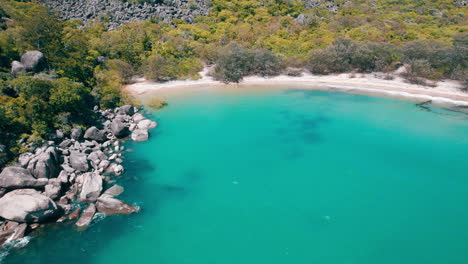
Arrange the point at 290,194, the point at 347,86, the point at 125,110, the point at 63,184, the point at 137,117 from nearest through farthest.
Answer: the point at 63,184
the point at 290,194
the point at 137,117
the point at 125,110
the point at 347,86

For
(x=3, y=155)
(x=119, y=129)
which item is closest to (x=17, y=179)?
(x=3, y=155)

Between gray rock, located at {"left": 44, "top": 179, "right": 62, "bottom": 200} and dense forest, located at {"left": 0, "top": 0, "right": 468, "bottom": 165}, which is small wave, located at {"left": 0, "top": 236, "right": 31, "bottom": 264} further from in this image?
dense forest, located at {"left": 0, "top": 0, "right": 468, "bottom": 165}

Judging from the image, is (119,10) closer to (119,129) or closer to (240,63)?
(240,63)

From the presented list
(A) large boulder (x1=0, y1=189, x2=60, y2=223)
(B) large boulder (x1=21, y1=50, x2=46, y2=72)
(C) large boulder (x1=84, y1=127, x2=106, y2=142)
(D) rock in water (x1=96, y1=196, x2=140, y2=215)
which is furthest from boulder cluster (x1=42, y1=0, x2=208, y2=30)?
(D) rock in water (x1=96, y1=196, x2=140, y2=215)

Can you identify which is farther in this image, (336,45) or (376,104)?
(336,45)

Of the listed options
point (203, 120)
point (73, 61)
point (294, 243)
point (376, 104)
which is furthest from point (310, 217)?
point (73, 61)

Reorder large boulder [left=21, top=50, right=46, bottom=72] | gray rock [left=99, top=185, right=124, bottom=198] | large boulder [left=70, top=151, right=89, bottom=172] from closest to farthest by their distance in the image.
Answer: gray rock [left=99, top=185, right=124, bottom=198] → large boulder [left=70, top=151, right=89, bottom=172] → large boulder [left=21, top=50, right=46, bottom=72]

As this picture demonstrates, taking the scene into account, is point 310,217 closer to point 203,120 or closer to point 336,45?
point 203,120
